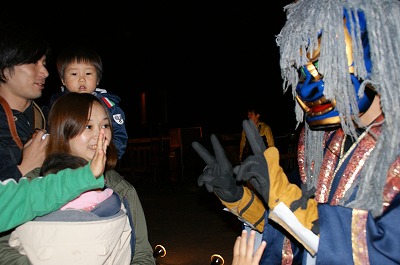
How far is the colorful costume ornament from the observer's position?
1546mm

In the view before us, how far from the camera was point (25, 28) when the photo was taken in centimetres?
215

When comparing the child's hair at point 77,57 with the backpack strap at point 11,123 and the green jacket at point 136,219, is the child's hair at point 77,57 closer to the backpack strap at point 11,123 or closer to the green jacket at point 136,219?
the backpack strap at point 11,123

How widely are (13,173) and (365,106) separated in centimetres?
166

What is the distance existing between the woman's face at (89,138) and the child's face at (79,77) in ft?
2.49

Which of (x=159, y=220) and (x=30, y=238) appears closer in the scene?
(x=30, y=238)

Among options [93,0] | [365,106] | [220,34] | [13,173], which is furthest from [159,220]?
[220,34]

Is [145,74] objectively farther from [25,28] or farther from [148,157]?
[25,28]

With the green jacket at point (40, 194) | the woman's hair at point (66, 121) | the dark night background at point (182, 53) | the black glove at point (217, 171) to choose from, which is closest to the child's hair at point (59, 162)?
the woman's hair at point (66, 121)

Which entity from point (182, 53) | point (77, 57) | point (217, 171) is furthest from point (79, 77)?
point (182, 53)

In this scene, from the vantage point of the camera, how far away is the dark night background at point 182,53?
11.5 m

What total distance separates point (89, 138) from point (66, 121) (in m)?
0.13

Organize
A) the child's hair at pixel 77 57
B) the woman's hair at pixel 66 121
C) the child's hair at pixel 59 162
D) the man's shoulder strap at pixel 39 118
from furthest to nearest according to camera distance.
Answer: the child's hair at pixel 77 57, the man's shoulder strap at pixel 39 118, the woman's hair at pixel 66 121, the child's hair at pixel 59 162

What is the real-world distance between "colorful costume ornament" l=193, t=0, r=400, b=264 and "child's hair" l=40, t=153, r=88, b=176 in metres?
0.56

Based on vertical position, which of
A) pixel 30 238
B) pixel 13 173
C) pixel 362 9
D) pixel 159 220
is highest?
pixel 362 9
